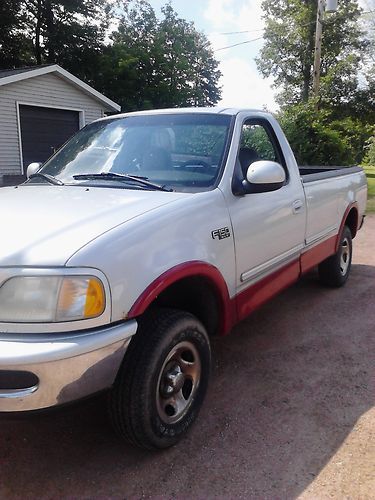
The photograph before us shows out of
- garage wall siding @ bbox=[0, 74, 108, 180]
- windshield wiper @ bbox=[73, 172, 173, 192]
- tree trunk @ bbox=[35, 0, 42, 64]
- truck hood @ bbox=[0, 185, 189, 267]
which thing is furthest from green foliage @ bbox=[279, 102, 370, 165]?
tree trunk @ bbox=[35, 0, 42, 64]

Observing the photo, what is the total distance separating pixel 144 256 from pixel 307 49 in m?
36.2

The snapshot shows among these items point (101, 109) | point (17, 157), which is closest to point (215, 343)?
point (17, 157)

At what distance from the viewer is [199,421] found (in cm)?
288

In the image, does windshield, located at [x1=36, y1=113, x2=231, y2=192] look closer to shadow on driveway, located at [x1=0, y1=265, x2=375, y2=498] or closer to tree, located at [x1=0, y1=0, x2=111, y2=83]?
shadow on driveway, located at [x1=0, y1=265, x2=375, y2=498]

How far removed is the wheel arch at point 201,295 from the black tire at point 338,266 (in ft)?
8.70

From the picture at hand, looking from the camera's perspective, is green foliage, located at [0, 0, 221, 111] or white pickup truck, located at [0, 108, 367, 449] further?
green foliage, located at [0, 0, 221, 111]

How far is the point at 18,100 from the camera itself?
1365cm

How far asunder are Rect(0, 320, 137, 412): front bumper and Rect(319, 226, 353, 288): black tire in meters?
3.81

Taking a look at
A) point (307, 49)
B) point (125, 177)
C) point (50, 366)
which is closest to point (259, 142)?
point (125, 177)

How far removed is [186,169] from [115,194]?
58cm

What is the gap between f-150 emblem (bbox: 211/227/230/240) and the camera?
9.22 ft

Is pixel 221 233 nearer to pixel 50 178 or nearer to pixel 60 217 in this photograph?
pixel 60 217

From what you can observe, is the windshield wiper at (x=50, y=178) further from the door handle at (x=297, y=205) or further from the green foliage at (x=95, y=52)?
the green foliage at (x=95, y=52)

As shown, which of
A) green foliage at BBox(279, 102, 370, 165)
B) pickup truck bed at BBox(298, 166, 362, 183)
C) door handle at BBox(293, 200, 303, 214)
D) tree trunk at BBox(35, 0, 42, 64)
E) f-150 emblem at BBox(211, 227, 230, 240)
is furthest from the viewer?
tree trunk at BBox(35, 0, 42, 64)
